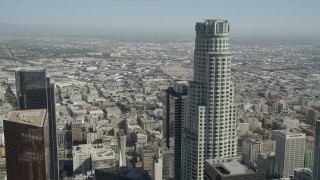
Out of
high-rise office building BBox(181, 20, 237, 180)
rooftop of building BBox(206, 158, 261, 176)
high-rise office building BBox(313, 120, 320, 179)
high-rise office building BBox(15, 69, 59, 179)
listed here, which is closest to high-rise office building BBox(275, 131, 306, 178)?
high-rise office building BBox(313, 120, 320, 179)

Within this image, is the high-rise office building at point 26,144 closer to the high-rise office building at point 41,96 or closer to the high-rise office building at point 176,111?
the high-rise office building at point 176,111

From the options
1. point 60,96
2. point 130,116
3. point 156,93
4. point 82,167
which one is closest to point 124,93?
point 156,93

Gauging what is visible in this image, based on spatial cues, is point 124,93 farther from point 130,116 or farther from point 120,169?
point 120,169

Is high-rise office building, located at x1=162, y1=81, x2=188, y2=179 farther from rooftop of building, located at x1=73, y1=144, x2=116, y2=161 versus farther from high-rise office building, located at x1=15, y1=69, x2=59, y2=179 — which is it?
rooftop of building, located at x1=73, y1=144, x2=116, y2=161

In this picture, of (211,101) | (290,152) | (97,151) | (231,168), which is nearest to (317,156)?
(231,168)

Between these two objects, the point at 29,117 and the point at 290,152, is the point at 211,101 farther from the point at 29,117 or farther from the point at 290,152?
the point at 290,152
